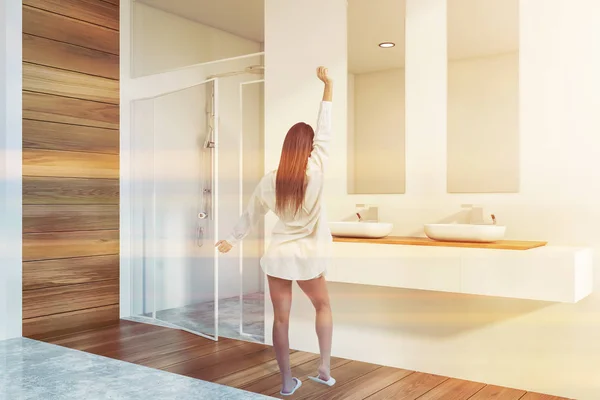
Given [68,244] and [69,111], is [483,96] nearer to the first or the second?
[69,111]

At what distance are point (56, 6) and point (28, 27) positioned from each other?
0.98ft

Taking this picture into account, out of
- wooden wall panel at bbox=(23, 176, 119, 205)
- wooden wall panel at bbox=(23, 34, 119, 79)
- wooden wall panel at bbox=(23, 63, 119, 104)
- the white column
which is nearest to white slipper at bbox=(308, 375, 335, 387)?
the white column

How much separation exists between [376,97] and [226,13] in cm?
173

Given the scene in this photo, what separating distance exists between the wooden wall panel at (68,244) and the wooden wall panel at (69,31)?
1.40 metres

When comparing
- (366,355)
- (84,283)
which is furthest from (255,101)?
(366,355)

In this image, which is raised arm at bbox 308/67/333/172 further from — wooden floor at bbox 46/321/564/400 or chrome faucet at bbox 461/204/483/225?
wooden floor at bbox 46/321/564/400

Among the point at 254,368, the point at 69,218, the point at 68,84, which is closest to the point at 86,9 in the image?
the point at 68,84

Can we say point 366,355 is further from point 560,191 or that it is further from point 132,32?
point 132,32

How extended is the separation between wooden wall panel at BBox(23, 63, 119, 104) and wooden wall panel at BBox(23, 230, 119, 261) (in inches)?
39.9

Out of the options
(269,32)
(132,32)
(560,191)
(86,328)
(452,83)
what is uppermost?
(132,32)

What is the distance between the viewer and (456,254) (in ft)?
9.22

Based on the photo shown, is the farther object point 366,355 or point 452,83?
point 366,355

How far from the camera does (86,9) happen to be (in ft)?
14.6

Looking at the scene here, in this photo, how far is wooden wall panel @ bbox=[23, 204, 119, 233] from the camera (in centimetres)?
411
